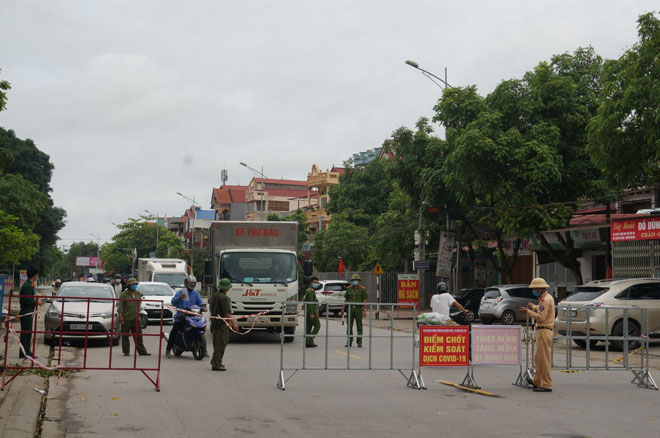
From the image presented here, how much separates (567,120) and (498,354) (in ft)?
53.3

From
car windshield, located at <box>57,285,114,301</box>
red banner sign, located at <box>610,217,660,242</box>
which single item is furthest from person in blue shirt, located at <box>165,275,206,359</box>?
red banner sign, located at <box>610,217,660,242</box>

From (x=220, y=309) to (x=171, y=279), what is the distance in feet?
65.0

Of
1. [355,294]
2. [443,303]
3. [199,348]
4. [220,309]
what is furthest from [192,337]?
[443,303]

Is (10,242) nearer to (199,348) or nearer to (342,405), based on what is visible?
(199,348)

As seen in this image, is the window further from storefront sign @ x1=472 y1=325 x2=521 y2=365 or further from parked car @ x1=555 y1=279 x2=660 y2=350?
storefront sign @ x1=472 y1=325 x2=521 y2=365

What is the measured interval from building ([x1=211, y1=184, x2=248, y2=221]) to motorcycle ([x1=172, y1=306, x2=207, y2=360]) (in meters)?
87.3

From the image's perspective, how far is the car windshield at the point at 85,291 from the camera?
20031 mm

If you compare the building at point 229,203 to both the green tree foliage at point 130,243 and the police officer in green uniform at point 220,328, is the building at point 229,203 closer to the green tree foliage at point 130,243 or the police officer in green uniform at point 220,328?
the green tree foliage at point 130,243

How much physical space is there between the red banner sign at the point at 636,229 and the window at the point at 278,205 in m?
72.9

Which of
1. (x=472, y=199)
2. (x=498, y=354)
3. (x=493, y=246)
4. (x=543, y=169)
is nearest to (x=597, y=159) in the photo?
(x=543, y=169)

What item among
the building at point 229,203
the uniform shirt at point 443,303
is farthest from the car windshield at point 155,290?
the building at point 229,203

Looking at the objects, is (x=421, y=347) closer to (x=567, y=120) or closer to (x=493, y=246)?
(x=567, y=120)

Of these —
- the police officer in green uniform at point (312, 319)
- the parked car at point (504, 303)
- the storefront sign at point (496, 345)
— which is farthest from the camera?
the parked car at point (504, 303)

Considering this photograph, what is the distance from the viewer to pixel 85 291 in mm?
20359
